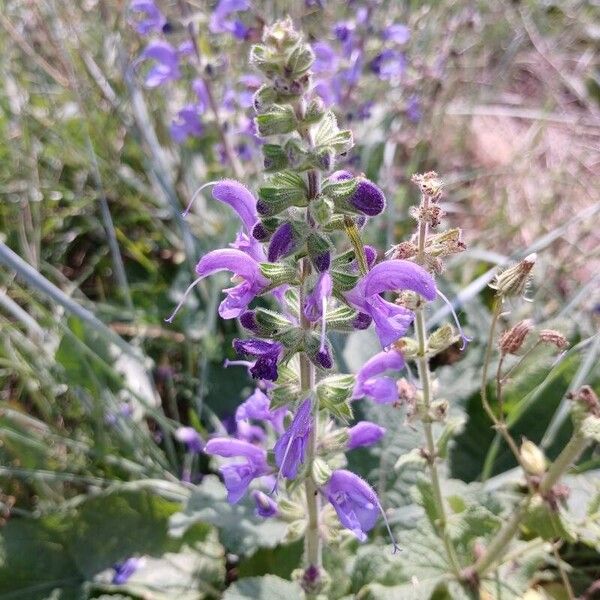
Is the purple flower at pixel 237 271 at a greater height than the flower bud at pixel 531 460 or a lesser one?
greater

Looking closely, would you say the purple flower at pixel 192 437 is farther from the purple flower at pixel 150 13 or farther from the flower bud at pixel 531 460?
the purple flower at pixel 150 13

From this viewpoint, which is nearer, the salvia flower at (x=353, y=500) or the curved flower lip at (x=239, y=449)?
the salvia flower at (x=353, y=500)

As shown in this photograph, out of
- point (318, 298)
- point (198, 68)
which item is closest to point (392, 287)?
point (318, 298)

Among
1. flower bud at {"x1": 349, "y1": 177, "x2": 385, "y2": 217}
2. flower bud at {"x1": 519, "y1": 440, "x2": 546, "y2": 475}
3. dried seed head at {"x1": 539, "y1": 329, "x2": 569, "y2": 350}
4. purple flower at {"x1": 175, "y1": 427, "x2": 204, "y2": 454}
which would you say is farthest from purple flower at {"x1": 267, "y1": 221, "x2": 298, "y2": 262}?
purple flower at {"x1": 175, "y1": 427, "x2": 204, "y2": 454}

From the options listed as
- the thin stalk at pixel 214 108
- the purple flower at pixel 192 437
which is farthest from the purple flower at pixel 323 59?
the purple flower at pixel 192 437

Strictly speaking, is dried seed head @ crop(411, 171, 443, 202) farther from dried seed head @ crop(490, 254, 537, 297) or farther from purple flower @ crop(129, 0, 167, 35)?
purple flower @ crop(129, 0, 167, 35)

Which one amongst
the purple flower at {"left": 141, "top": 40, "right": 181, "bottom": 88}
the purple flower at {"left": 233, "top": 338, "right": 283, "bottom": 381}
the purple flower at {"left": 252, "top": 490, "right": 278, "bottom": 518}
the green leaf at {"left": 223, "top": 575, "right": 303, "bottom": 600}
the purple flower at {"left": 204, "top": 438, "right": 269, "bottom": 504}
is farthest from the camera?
the purple flower at {"left": 141, "top": 40, "right": 181, "bottom": 88}

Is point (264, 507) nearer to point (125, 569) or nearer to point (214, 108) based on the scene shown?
point (125, 569)

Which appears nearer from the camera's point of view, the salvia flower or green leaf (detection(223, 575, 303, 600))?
the salvia flower
